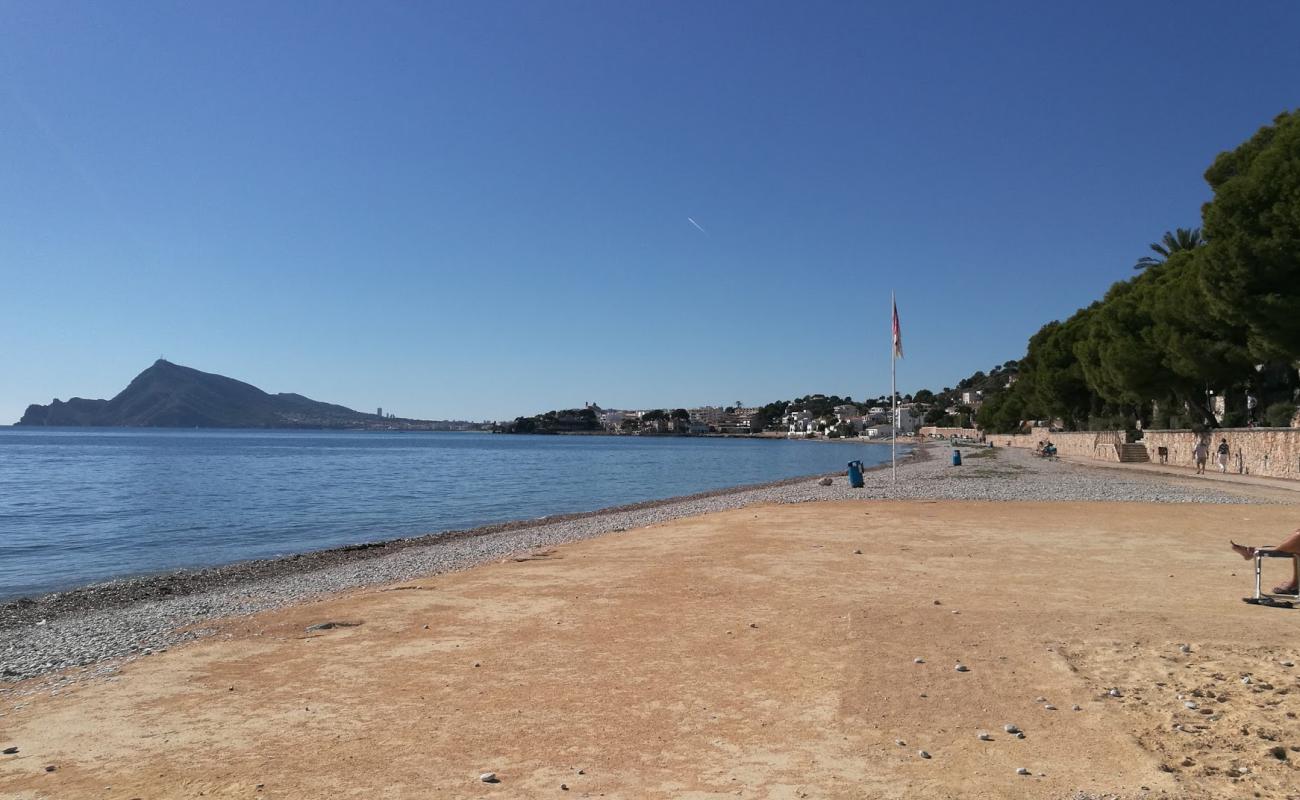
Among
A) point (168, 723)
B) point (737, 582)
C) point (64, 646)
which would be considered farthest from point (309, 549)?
point (168, 723)

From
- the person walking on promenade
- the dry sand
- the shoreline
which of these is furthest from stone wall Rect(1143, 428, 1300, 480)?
the shoreline

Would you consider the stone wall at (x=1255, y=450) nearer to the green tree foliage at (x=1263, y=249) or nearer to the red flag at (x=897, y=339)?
the green tree foliage at (x=1263, y=249)

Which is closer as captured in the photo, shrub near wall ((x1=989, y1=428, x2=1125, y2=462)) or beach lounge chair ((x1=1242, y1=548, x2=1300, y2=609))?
beach lounge chair ((x1=1242, y1=548, x2=1300, y2=609))

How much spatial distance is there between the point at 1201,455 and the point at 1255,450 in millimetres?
2645

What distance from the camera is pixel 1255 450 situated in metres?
34.4

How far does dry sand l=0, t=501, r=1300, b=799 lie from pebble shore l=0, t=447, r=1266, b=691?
1.51 m

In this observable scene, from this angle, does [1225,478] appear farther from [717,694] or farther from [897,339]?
[717,694]

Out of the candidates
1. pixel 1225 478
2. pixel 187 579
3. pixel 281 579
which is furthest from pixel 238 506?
pixel 1225 478

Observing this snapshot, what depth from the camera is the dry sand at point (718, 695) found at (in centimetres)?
509

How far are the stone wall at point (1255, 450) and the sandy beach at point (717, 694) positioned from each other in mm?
24761

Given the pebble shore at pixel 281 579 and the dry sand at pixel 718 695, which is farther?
the pebble shore at pixel 281 579

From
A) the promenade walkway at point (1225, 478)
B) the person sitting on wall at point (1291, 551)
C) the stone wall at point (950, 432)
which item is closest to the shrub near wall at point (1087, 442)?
the promenade walkway at point (1225, 478)

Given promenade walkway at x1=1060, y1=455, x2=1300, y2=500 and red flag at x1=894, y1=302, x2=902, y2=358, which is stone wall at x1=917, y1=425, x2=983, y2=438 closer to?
promenade walkway at x1=1060, y1=455, x2=1300, y2=500

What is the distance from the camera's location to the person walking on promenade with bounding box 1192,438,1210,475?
36594 millimetres
